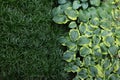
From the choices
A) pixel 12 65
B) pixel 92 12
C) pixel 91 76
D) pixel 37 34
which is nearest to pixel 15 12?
pixel 37 34

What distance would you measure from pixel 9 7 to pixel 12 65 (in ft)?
1.85

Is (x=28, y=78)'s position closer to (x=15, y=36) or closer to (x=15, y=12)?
(x=15, y=36)

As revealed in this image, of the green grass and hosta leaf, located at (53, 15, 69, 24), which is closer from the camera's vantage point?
the green grass

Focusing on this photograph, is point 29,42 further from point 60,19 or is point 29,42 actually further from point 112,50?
point 112,50

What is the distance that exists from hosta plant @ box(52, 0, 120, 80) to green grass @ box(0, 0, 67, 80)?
0.31 feet

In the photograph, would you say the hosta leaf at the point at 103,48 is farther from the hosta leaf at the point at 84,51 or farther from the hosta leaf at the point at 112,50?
the hosta leaf at the point at 84,51

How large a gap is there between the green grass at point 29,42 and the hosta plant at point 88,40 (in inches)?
3.7

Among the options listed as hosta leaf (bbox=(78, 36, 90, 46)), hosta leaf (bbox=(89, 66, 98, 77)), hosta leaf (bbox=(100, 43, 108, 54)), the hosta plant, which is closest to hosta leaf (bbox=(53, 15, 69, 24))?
the hosta plant

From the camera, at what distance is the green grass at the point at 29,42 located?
2752 millimetres

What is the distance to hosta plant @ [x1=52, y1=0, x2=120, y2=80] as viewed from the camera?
293 cm

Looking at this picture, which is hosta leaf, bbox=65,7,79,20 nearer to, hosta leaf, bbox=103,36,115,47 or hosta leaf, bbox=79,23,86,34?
hosta leaf, bbox=79,23,86,34

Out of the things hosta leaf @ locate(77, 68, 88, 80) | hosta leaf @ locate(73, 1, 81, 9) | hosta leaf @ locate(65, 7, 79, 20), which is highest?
hosta leaf @ locate(73, 1, 81, 9)

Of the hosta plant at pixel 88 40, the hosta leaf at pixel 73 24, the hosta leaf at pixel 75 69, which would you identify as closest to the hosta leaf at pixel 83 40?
the hosta plant at pixel 88 40

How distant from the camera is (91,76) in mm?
2988
